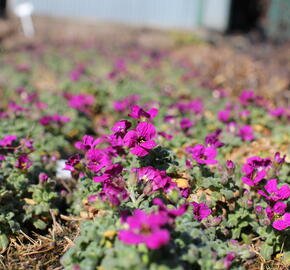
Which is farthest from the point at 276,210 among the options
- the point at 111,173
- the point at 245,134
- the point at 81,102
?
the point at 81,102

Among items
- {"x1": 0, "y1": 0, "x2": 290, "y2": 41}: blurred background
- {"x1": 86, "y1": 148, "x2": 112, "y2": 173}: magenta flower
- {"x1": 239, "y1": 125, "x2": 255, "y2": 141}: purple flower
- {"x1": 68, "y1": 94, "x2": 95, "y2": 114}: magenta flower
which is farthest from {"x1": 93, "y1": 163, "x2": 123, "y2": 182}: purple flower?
{"x1": 0, "y1": 0, "x2": 290, "y2": 41}: blurred background

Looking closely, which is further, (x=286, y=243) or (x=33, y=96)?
→ (x=33, y=96)

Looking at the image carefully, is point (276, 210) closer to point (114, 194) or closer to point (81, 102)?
point (114, 194)

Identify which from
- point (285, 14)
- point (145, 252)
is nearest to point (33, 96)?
point (145, 252)

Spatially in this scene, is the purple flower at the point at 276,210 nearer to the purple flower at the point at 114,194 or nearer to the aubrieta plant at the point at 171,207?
the aubrieta plant at the point at 171,207

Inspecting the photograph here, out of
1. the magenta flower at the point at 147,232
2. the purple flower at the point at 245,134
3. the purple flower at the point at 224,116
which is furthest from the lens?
the purple flower at the point at 224,116

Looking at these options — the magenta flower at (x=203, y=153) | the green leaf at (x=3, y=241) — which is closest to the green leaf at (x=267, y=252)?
the magenta flower at (x=203, y=153)

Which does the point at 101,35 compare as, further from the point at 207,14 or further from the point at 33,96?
the point at 33,96
